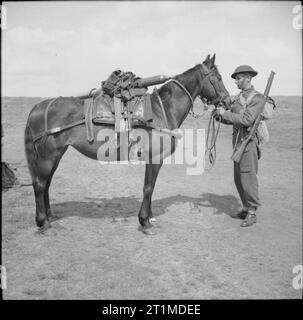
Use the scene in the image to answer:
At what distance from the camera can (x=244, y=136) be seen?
21.9 ft

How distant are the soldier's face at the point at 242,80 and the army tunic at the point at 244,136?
12 centimetres

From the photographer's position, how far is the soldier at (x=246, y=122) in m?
6.28

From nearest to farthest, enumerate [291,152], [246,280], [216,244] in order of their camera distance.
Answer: [246,280], [216,244], [291,152]

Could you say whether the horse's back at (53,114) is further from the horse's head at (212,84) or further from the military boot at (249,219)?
the military boot at (249,219)

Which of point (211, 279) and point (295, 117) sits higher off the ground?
point (295, 117)

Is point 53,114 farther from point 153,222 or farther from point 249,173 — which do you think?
point 249,173

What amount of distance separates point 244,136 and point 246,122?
48 centimetres

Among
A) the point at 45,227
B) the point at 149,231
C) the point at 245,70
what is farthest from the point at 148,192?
the point at 245,70

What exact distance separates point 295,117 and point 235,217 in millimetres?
18017

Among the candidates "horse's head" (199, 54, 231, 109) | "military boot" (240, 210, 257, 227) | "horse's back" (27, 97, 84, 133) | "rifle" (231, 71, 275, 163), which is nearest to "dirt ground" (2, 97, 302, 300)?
"military boot" (240, 210, 257, 227)

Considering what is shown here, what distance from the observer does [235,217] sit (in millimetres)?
7121
